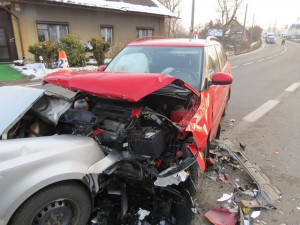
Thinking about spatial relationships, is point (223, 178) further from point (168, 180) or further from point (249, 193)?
point (168, 180)

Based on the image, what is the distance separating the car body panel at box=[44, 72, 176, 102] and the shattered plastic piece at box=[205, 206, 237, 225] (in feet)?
4.90

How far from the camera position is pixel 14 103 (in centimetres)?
255

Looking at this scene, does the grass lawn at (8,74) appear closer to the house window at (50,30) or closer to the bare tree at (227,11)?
the house window at (50,30)

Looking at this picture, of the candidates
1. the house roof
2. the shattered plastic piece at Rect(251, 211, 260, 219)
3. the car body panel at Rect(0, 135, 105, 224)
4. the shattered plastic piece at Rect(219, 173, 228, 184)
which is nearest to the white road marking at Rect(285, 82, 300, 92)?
the shattered plastic piece at Rect(219, 173, 228, 184)

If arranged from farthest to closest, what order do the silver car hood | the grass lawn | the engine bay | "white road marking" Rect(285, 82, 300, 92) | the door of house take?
the door of house
the grass lawn
"white road marking" Rect(285, 82, 300, 92)
the engine bay
the silver car hood

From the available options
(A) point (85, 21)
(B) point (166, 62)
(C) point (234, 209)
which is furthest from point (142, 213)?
(A) point (85, 21)

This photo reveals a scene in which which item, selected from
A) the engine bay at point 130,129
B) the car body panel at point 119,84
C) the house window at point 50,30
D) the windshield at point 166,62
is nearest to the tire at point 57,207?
the engine bay at point 130,129

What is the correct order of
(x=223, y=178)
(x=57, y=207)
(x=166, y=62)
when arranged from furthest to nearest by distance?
1. (x=166, y=62)
2. (x=223, y=178)
3. (x=57, y=207)

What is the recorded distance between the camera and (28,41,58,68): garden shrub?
38.4 ft

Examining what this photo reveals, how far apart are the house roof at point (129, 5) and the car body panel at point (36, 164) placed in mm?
13799

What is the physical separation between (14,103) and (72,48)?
1113cm

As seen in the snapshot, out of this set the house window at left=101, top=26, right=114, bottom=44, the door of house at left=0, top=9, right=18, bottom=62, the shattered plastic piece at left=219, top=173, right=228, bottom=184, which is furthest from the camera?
the house window at left=101, top=26, right=114, bottom=44

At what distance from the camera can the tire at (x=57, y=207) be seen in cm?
182

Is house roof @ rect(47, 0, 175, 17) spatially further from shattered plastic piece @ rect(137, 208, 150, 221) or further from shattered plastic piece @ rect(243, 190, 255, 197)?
shattered plastic piece @ rect(243, 190, 255, 197)
